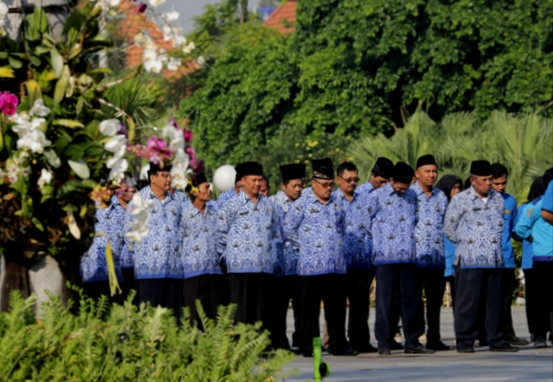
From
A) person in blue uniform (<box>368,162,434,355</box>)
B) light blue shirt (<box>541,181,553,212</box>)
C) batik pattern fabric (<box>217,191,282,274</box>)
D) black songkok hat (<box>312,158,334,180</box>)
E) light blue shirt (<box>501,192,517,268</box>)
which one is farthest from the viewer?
light blue shirt (<box>501,192,517,268</box>)

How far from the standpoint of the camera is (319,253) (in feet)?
54.6

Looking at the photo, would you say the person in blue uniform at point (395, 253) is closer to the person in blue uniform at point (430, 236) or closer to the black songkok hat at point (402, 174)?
the black songkok hat at point (402, 174)

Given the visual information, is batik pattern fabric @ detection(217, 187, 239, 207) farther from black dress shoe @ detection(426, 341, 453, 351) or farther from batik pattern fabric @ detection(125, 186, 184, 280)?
black dress shoe @ detection(426, 341, 453, 351)

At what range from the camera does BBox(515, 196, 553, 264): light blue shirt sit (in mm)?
16953

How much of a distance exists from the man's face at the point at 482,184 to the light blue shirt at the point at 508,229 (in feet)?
1.97

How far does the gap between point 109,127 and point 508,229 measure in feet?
34.1

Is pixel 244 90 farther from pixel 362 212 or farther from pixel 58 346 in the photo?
pixel 58 346

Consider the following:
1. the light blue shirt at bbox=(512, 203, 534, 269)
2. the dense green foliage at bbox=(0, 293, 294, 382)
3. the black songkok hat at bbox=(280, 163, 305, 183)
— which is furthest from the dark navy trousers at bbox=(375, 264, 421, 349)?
the dense green foliage at bbox=(0, 293, 294, 382)

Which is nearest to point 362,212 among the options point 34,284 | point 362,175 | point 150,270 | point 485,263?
point 485,263

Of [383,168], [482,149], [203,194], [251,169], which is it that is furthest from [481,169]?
[482,149]

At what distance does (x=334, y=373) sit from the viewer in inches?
556

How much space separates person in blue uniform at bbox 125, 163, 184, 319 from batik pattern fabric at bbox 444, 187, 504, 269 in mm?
3173

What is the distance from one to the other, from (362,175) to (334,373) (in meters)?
16.4

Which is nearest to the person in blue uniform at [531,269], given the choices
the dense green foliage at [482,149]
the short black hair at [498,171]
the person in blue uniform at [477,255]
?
the short black hair at [498,171]
